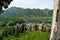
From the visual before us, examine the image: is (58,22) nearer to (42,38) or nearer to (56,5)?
(56,5)

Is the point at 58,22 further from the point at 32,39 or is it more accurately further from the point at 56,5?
the point at 32,39

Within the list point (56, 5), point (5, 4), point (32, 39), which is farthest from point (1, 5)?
point (32, 39)

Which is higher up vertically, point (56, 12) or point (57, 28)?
point (56, 12)

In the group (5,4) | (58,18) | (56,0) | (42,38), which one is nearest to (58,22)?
(58,18)

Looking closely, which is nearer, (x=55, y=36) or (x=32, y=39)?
(x=55, y=36)

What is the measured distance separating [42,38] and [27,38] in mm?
1390

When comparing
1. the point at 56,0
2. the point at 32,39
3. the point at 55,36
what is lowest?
the point at 32,39

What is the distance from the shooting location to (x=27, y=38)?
77.8 feet

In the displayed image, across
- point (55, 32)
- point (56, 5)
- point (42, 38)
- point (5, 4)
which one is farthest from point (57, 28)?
point (42, 38)

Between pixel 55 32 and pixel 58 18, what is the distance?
61 cm

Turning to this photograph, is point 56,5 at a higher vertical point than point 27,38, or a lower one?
higher

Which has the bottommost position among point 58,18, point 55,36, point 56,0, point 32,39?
point 32,39

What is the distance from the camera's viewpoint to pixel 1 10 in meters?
10.6

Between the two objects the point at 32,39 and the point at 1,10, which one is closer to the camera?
the point at 1,10
